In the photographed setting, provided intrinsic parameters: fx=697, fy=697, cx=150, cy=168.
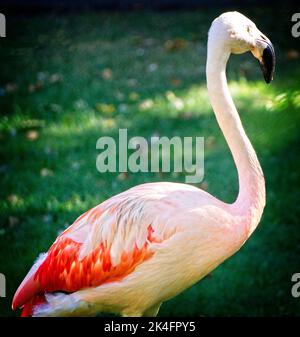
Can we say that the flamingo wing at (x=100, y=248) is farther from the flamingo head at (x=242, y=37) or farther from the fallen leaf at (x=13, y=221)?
the fallen leaf at (x=13, y=221)

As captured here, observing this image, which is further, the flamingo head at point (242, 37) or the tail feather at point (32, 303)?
the tail feather at point (32, 303)

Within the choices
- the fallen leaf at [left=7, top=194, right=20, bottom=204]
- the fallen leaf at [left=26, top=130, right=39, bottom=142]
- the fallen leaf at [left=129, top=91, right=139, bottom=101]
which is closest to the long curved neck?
the fallen leaf at [left=7, top=194, right=20, bottom=204]

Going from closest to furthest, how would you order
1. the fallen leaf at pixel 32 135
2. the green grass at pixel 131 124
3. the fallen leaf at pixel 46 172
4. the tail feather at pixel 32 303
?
the tail feather at pixel 32 303 → the green grass at pixel 131 124 → the fallen leaf at pixel 46 172 → the fallen leaf at pixel 32 135

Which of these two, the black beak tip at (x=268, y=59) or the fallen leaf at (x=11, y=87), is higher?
the fallen leaf at (x=11, y=87)

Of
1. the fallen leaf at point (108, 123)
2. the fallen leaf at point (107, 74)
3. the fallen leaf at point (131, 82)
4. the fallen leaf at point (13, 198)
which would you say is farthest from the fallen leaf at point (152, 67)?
the fallen leaf at point (13, 198)

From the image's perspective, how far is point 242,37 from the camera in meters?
2.41

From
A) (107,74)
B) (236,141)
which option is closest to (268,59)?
(236,141)

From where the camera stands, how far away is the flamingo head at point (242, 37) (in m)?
2.38

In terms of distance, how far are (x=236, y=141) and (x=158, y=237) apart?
46 cm

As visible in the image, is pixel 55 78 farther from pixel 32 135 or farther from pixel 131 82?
pixel 32 135

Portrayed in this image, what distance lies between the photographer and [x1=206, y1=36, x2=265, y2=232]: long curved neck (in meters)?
2.42

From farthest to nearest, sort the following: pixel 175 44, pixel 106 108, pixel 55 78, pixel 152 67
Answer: pixel 175 44, pixel 152 67, pixel 55 78, pixel 106 108

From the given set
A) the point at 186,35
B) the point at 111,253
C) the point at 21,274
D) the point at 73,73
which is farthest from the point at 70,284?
the point at 186,35

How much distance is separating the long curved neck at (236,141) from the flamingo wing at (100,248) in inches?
12.7
